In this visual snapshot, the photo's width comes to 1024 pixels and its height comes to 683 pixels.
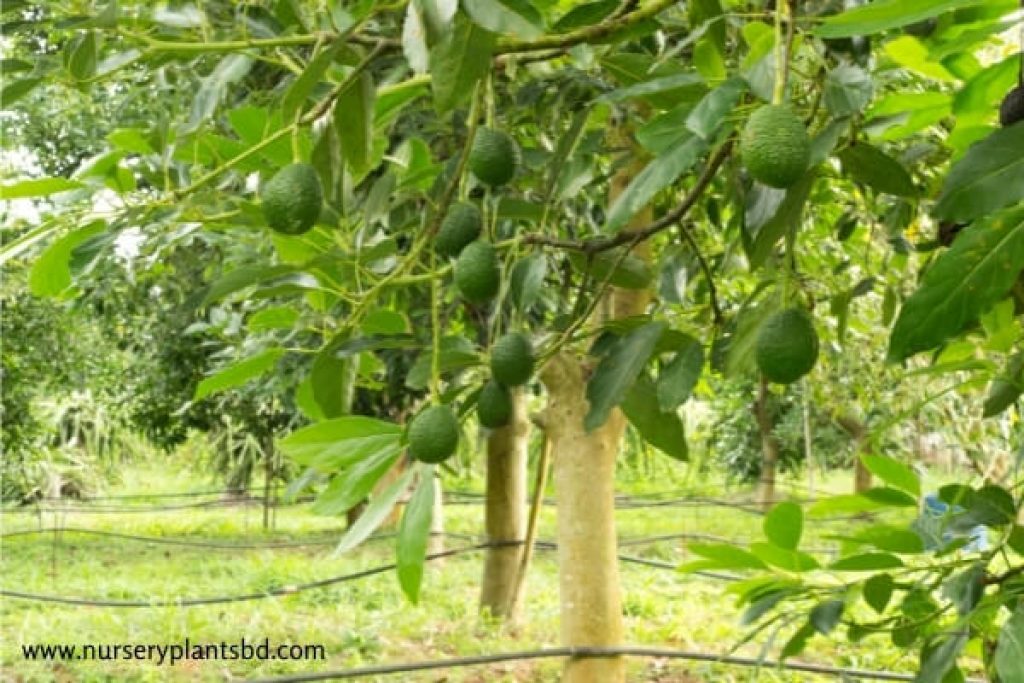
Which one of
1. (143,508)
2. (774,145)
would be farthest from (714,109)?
(143,508)

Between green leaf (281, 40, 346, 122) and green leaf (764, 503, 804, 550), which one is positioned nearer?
green leaf (281, 40, 346, 122)

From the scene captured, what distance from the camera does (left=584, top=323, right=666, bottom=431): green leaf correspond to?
2.58 ft

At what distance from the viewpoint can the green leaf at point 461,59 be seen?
634 mm

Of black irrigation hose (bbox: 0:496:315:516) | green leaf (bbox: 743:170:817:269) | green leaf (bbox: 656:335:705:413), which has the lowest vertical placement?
black irrigation hose (bbox: 0:496:315:516)

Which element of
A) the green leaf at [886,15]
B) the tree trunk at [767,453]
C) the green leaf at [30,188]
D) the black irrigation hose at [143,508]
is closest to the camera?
the green leaf at [886,15]

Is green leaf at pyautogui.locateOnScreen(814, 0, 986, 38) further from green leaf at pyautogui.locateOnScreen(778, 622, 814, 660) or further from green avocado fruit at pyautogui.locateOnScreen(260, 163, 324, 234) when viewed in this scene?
green leaf at pyautogui.locateOnScreen(778, 622, 814, 660)

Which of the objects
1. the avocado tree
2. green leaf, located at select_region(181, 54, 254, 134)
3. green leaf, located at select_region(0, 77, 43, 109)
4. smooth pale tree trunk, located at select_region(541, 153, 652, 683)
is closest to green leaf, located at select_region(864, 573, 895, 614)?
the avocado tree

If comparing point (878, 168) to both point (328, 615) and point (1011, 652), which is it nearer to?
point (1011, 652)

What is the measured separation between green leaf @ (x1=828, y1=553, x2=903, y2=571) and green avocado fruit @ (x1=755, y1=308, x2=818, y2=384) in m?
0.21

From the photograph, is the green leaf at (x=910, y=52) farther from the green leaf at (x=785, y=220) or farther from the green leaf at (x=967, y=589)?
the green leaf at (x=967, y=589)

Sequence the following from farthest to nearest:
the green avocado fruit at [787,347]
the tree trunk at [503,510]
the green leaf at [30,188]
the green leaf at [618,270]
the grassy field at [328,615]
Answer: the tree trunk at [503,510], the grassy field at [328,615], the green leaf at [618,270], the green leaf at [30,188], the green avocado fruit at [787,347]

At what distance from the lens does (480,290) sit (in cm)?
75

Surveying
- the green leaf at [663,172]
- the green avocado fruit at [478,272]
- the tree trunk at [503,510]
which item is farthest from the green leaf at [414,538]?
the tree trunk at [503,510]

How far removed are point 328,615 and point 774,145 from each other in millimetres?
4257
